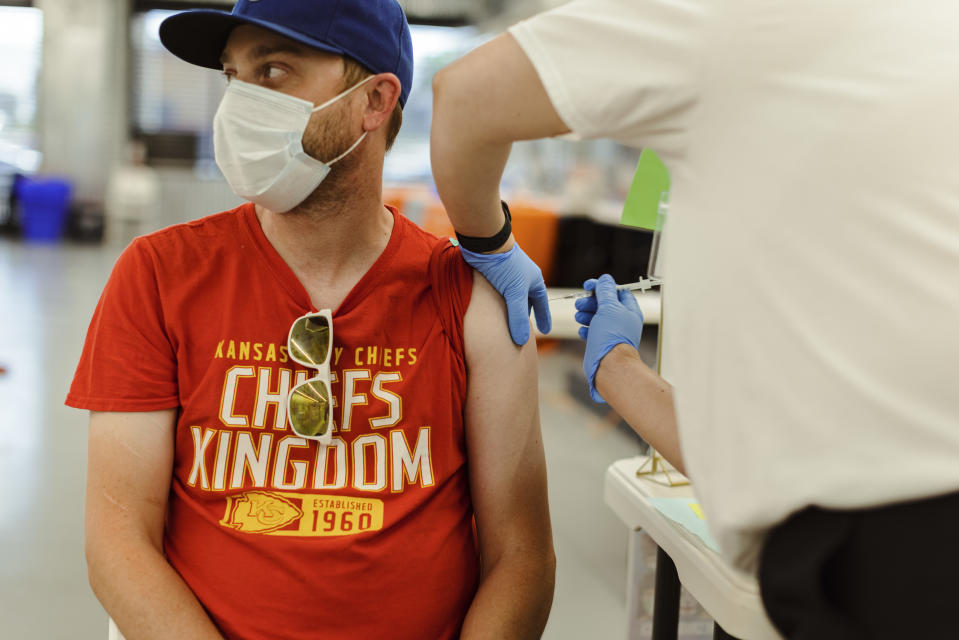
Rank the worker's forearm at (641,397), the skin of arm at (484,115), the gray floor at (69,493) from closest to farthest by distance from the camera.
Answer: the skin of arm at (484,115)
the worker's forearm at (641,397)
the gray floor at (69,493)

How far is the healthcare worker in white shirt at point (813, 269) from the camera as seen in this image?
69 centimetres

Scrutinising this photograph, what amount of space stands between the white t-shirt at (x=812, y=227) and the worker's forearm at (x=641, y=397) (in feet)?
0.72

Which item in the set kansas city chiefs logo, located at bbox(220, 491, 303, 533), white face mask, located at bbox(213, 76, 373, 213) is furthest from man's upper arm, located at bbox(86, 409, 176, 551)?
white face mask, located at bbox(213, 76, 373, 213)

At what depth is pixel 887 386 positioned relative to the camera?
0.71 metres

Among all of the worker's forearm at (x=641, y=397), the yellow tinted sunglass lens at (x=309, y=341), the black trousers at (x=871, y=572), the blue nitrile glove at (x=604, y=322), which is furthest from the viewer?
the yellow tinted sunglass lens at (x=309, y=341)

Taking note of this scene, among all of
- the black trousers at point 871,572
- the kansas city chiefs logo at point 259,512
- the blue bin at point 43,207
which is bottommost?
the blue bin at point 43,207

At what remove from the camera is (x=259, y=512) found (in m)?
1.22

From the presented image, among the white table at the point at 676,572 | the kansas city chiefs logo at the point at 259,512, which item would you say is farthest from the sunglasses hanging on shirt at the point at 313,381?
the white table at the point at 676,572

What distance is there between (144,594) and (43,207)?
364 inches

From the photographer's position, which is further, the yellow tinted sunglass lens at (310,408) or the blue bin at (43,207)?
the blue bin at (43,207)

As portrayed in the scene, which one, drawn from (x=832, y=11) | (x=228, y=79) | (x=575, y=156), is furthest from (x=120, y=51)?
(x=832, y=11)

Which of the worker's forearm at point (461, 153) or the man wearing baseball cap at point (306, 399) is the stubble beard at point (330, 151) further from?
the worker's forearm at point (461, 153)

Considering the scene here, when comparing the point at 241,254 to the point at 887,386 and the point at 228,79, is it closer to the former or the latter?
the point at 228,79

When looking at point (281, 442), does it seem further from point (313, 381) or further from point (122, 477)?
point (122, 477)
